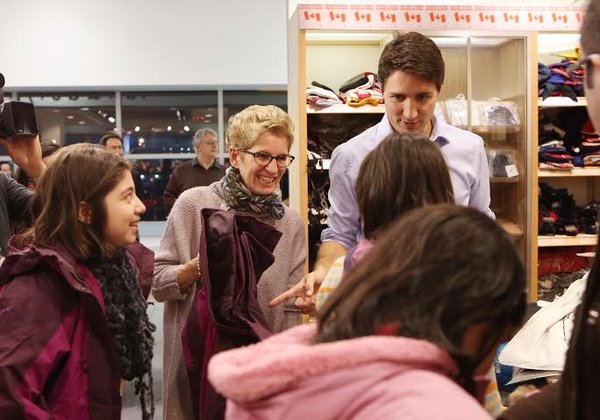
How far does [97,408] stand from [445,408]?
125cm

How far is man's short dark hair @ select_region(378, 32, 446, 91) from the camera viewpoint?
7.11 feet

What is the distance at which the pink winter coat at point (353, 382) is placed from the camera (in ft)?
2.61

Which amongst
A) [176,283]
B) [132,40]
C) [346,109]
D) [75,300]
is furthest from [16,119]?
[132,40]

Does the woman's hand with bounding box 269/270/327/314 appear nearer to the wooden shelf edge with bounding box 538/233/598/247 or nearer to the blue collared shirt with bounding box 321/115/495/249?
the blue collared shirt with bounding box 321/115/495/249

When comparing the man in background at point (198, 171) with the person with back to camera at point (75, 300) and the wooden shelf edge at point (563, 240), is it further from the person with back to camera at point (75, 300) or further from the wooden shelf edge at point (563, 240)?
the person with back to camera at point (75, 300)

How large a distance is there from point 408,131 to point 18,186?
1.93m

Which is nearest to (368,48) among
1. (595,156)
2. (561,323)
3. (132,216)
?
(595,156)

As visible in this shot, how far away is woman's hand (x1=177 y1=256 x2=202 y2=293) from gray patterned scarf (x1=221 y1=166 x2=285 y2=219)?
226 mm

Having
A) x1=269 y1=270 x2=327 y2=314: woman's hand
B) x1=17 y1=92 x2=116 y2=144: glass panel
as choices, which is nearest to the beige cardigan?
x1=269 y1=270 x2=327 y2=314: woman's hand

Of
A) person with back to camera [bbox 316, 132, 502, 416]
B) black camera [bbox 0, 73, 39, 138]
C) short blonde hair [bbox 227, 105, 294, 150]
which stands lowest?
person with back to camera [bbox 316, 132, 502, 416]

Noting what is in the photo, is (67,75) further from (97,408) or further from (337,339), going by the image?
(337,339)

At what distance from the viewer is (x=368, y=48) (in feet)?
16.5

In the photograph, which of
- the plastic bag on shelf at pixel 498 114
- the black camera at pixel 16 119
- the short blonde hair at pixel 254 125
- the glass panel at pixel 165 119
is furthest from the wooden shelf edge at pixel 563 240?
the glass panel at pixel 165 119

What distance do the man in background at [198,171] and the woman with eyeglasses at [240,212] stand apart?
450 centimetres
